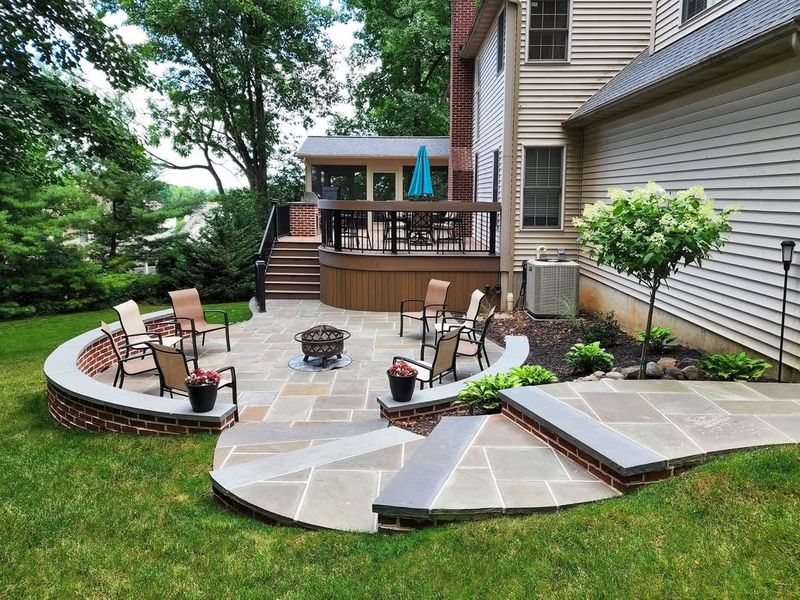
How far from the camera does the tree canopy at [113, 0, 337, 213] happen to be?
71.4ft

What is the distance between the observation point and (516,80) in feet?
34.8

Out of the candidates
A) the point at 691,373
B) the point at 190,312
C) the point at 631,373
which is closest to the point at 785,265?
the point at 691,373

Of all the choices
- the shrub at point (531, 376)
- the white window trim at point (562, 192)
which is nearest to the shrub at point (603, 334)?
the shrub at point (531, 376)

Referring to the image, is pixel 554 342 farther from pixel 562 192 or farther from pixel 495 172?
pixel 495 172

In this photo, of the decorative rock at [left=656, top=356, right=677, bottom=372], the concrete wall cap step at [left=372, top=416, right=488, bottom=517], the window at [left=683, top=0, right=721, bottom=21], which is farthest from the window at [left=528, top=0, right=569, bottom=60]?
the concrete wall cap step at [left=372, top=416, right=488, bottom=517]

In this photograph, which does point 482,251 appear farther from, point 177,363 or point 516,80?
point 177,363

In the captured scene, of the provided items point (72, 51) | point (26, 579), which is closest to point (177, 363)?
point (26, 579)

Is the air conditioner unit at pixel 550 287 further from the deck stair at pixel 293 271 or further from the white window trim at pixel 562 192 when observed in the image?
the deck stair at pixel 293 271

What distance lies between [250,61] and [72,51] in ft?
37.8

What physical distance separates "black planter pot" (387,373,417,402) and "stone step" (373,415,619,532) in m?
1.07

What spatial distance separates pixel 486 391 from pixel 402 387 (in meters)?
0.77

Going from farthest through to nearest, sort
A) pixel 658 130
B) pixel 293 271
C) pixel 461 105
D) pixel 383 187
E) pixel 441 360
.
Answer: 1. pixel 383 187
2. pixel 461 105
3. pixel 293 271
4. pixel 658 130
5. pixel 441 360

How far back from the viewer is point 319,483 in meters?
3.94

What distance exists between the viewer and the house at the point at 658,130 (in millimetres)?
5652
